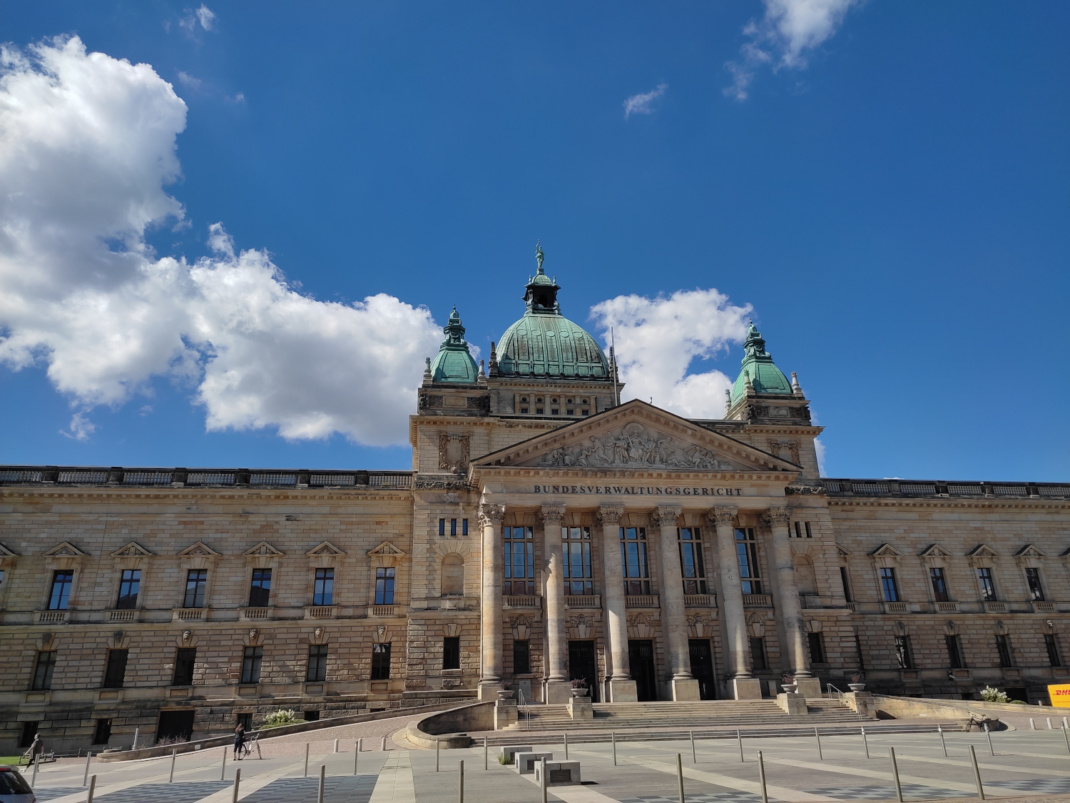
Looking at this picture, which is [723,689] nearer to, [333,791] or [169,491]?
[333,791]

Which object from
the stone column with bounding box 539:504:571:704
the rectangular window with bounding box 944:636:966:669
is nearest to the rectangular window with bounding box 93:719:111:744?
the stone column with bounding box 539:504:571:704

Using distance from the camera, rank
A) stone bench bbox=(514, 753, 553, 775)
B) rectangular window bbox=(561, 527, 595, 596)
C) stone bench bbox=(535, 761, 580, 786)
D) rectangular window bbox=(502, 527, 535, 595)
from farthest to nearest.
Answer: rectangular window bbox=(561, 527, 595, 596) → rectangular window bbox=(502, 527, 535, 595) → stone bench bbox=(514, 753, 553, 775) → stone bench bbox=(535, 761, 580, 786)

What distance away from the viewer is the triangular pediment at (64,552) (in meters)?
45.3

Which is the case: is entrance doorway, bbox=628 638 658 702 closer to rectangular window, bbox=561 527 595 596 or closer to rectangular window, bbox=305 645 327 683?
rectangular window, bbox=561 527 595 596

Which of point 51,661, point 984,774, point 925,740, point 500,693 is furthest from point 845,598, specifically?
point 51,661

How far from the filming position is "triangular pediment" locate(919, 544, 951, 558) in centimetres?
5338

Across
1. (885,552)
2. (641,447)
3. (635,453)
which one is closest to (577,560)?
(635,453)

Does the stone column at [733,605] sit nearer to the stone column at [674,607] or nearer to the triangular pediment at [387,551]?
the stone column at [674,607]

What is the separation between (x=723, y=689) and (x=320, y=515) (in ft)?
90.6

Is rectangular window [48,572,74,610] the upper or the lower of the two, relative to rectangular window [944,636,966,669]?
upper

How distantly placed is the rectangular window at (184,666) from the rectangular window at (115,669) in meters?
2.87

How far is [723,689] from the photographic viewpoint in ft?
146

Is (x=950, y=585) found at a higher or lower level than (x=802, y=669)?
higher

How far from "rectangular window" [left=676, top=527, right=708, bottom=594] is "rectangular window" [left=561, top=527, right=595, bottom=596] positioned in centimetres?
581
